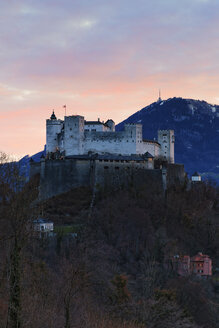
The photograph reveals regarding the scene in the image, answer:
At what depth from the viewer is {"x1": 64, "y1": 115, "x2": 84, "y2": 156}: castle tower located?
88.9 meters

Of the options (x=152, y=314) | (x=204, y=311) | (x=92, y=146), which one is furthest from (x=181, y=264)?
(x=152, y=314)

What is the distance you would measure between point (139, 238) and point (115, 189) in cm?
890

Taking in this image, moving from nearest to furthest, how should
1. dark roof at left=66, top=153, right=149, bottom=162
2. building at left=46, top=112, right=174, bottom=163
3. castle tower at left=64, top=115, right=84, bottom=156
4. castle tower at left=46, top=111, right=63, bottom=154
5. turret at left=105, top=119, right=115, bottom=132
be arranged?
dark roof at left=66, top=153, right=149, bottom=162 → castle tower at left=64, top=115, right=84, bottom=156 → building at left=46, top=112, right=174, bottom=163 → castle tower at left=46, top=111, right=63, bottom=154 → turret at left=105, top=119, right=115, bottom=132

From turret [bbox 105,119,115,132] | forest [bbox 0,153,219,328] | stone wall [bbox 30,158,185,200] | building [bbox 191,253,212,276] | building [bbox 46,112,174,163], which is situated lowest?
building [bbox 191,253,212,276]

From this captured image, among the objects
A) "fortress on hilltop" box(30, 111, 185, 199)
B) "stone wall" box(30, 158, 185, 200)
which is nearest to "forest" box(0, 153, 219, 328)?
"stone wall" box(30, 158, 185, 200)

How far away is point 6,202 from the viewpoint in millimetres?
26750

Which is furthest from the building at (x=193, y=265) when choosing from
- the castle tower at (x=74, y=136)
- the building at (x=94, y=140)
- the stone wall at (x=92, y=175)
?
the castle tower at (x=74, y=136)

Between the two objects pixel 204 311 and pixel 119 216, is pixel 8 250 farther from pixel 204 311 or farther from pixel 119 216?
pixel 119 216

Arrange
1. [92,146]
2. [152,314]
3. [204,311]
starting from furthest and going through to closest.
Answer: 1. [92,146]
2. [204,311]
3. [152,314]

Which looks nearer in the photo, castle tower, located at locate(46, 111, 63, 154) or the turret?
castle tower, located at locate(46, 111, 63, 154)

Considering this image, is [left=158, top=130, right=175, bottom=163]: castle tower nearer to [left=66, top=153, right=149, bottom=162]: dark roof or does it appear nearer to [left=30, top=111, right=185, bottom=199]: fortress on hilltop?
[left=30, top=111, right=185, bottom=199]: fortress on hilltop

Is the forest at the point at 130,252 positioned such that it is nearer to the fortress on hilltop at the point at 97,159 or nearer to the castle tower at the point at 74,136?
the fortress on hilltop at the point at 97,159

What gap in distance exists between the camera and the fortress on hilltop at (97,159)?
82.2 m

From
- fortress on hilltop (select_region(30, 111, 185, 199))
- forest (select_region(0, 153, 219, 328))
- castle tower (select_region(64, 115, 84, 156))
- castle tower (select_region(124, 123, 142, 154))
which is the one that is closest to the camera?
forest (select_region(0, 153, 219, 328))
